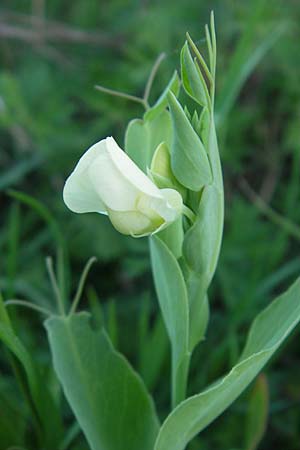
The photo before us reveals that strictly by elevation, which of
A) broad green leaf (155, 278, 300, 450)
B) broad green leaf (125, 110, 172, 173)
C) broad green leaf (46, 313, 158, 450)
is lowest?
broad green leaf (46, 313, 158, 450)

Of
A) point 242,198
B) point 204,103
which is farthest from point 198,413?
point 242,198

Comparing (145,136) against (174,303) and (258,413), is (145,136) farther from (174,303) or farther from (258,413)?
(258,413)

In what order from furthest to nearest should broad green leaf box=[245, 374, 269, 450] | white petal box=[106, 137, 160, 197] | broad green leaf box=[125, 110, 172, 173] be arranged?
broad green leaf box=[245, 374, 269, 450]
broad green leaf box=[125, 110, 172, 173]
white petal box=[106, 137, 160, 197]

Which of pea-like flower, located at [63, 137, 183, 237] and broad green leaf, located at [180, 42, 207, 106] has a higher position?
broad green leaf, located at [180, 42, 207, 106]

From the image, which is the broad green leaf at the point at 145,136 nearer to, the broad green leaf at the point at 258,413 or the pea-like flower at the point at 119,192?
the pea-like flower at the point at 119,192

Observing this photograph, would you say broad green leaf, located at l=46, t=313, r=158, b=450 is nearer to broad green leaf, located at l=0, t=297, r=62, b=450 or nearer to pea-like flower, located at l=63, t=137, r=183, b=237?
broad green leaf, located at l=0, t=297, r=62, b=450

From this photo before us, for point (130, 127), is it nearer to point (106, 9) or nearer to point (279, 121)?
point (279, 121)

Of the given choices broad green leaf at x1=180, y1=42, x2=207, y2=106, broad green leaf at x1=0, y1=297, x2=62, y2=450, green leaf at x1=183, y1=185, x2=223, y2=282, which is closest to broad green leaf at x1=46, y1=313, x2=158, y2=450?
broad green leaf at x1=0, y1=297, x2=62, y2=450

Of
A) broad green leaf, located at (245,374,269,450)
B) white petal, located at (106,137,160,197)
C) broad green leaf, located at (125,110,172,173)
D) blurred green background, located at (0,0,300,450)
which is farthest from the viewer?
blurred green background, located at (0,0,300,450)
